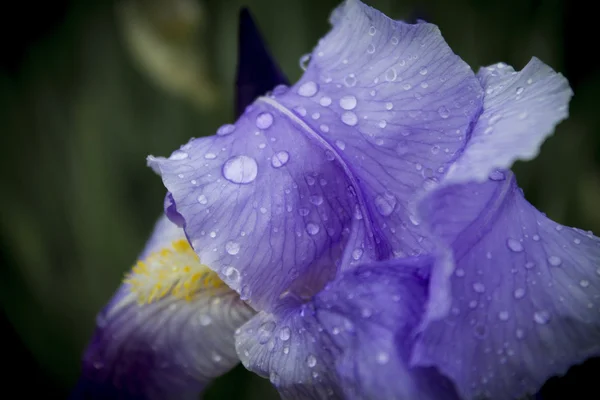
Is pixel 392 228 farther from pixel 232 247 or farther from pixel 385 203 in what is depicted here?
pixel 232 247

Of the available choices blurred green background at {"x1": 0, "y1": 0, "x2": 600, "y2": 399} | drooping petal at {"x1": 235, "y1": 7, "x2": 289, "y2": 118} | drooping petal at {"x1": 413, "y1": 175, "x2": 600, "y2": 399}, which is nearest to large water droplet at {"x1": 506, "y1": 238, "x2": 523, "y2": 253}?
drooping petal at {"x1": 413, "y1": 175, "x2": 600, "y2": 399}

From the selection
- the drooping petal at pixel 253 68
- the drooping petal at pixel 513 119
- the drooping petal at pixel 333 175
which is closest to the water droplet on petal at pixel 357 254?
the drooping petal at pixel 333 175

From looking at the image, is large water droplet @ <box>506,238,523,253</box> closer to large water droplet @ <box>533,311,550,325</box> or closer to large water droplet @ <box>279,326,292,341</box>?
large water droplet @ <box>533,311,550,325</box>

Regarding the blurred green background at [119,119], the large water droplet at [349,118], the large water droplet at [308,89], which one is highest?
the large water droplet at [308,89]

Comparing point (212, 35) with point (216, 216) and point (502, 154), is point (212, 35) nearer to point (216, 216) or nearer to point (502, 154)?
point (216, 216)

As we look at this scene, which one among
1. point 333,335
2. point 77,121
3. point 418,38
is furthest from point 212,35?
point 333,335

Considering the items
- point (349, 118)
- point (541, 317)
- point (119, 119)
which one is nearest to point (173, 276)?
point (349, 118)

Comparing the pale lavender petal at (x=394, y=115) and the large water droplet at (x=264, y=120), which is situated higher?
the large water droplet at (x=264, y=120)

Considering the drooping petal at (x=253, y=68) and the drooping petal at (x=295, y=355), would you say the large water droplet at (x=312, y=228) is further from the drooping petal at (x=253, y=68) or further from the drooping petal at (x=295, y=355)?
the drooping petal at (x=253, y=68)
